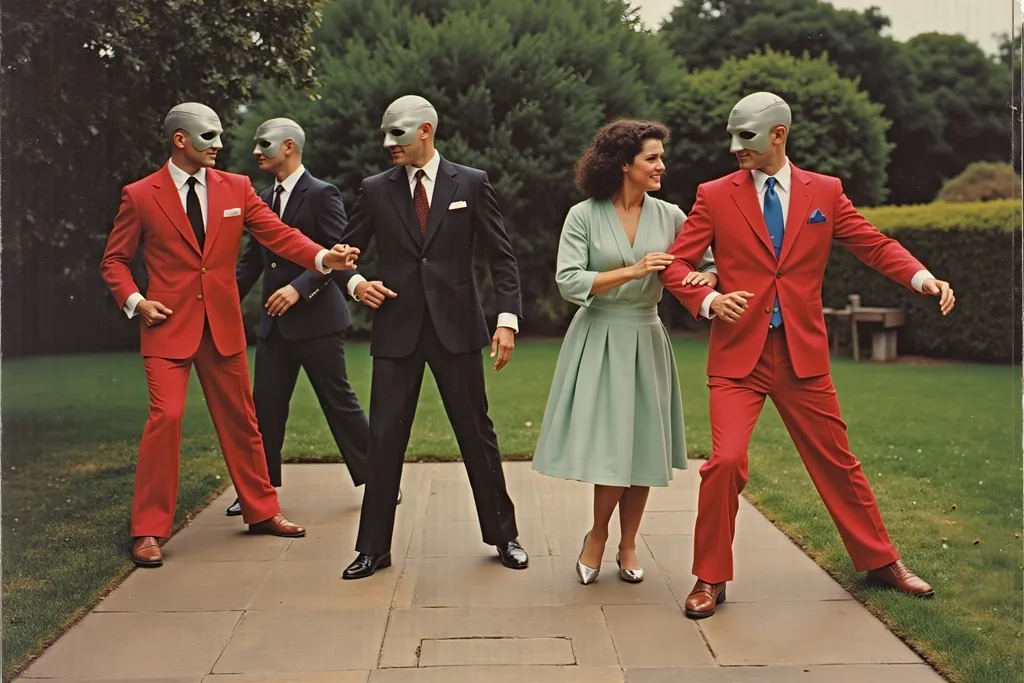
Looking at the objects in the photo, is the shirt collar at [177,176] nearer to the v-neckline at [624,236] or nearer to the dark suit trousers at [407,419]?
the dark suit trousers at [407,419]

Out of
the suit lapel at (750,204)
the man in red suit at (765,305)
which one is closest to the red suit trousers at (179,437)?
the man in red suit at (765,305)

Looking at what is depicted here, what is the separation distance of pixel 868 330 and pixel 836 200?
10802 millimetres

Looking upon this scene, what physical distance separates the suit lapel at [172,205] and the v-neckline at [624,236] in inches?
80.9

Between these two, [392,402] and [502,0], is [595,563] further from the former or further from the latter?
[502,0]

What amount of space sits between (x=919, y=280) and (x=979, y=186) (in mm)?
12345

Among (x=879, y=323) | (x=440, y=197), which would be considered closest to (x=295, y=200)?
(x=440, y=197)

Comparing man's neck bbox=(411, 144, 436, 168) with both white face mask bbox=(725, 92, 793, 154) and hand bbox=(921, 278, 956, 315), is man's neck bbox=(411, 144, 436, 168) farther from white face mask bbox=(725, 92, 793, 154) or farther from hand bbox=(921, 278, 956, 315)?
hand bbox=(921, 278, 956, 315)

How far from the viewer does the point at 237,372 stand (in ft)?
18.6

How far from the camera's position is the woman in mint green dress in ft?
15.7

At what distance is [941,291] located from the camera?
14.1 feet

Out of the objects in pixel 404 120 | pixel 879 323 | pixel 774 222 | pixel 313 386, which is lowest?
pixel 879 323

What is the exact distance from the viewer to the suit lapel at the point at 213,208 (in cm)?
548

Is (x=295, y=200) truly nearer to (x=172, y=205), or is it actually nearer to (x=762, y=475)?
(x=172, y=205)

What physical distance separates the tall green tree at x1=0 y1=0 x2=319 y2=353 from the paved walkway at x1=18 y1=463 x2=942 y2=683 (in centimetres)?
177
